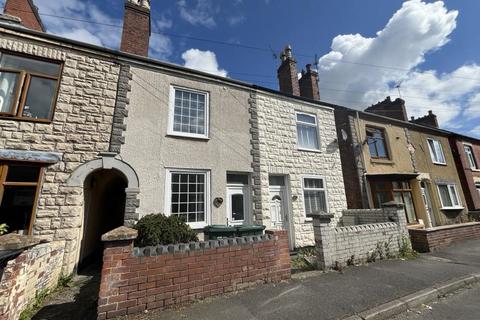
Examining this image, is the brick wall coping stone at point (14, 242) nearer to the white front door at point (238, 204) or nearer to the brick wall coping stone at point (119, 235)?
the brick wall coping stone at point (119, 235)

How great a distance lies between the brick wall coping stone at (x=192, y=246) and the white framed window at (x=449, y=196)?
15164 millimetres

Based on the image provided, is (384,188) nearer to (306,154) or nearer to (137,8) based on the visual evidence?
(306,154)

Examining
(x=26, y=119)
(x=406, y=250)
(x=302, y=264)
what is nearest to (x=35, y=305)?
(x=26, y=119)

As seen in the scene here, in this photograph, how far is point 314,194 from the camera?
9.65m

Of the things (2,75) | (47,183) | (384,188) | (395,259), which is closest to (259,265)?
(395,259)

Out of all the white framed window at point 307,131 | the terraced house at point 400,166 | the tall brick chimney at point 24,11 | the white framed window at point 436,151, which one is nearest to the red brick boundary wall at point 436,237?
the terraced house at point 400,166

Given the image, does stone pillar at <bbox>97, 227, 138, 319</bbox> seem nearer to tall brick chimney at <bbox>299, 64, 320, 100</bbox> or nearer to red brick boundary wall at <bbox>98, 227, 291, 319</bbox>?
red brick boundary wall at <bbox>98, 227, 291, 319</bbox>

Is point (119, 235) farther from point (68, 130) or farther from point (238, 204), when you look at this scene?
point (238, 204)

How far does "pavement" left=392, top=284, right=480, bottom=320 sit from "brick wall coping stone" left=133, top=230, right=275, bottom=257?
106 inches

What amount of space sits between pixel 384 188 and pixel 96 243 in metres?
13.1

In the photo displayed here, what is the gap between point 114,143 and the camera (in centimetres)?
648

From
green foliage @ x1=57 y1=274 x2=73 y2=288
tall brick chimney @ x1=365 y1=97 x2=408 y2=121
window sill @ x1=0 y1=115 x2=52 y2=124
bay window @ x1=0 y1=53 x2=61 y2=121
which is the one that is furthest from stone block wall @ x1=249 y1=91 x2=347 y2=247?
tall brick chimney @ x1=365 y1=97 x2=408 y2=121

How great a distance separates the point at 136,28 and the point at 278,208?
8.84 metres

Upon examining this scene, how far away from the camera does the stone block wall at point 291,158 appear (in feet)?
28.1
